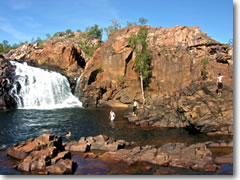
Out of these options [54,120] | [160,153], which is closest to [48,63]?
[54,120]

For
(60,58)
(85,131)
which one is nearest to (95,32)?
(60,58)

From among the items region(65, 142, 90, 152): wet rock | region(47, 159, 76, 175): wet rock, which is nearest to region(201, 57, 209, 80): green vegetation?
region(65, 142, 90, 152): wet rock

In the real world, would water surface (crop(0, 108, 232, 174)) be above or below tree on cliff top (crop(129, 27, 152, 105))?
below

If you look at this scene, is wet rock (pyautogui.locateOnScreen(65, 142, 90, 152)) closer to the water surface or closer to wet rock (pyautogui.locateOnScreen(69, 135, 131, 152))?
wet rock (pyautogui.locateOnScreen(69, 135, 131, 152))

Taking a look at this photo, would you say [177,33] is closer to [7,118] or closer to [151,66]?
[151,66]

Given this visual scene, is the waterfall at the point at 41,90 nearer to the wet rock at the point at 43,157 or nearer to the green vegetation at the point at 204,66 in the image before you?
the green vegetation at the point at 204,66

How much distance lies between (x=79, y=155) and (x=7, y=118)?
19.1 metres

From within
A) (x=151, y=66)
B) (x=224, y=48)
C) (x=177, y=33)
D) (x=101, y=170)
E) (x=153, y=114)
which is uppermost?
(x=177, y=33)

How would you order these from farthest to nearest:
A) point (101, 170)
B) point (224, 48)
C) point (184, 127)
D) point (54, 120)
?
point (224, 48), point (54, 120), point (184, 127), point (101, 170)

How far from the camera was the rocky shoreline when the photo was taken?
12.5 metres

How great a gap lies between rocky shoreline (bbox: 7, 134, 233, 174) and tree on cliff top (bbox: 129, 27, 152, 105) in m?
28.6

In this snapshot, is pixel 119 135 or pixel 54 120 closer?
pixel 119 135

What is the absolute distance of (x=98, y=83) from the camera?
1877 inches

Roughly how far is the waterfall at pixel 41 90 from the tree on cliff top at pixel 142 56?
46.9 feet
